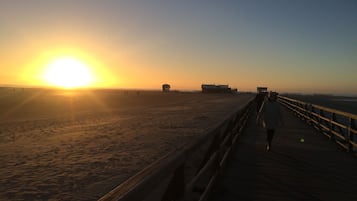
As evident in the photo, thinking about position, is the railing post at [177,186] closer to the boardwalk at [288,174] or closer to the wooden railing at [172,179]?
the wooden railing at [172,179]

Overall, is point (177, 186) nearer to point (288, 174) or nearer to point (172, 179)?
point (172, 179)

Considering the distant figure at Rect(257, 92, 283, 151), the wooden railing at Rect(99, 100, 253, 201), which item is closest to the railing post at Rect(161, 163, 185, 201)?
the wooden railing at Rect(99, 100, 253, 201)

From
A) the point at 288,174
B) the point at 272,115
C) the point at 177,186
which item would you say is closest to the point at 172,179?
the point at 177,186

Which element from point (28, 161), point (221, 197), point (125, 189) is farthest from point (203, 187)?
point (28, 161)

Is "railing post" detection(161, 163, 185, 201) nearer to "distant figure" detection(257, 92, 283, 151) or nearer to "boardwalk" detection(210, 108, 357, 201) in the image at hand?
"boardwalk" detection(210, 108, 357, 201)

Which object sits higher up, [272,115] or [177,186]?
[272,115]

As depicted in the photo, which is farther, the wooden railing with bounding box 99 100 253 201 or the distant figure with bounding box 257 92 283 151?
the distant figure with bounding box 257 92 283 151

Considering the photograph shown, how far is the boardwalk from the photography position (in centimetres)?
616

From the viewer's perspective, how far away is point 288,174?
7.72 meters

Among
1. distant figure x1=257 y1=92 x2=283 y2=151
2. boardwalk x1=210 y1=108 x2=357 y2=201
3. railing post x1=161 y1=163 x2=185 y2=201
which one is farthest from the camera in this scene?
distant figure x1=257 y1=92 x2=283 y2=151

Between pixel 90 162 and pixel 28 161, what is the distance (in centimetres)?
181

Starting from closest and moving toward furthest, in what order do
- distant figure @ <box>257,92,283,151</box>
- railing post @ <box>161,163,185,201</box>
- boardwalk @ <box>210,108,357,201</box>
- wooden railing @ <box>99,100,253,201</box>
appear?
wooden railing @ <box>99,100,253,201</box>
railing post @ <box>161,163,185,201</box>
boardwalk @ <box>210,108,357,201</box>
distant figure @ <box>257,92,283,151</box>

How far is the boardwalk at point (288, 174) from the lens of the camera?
6.16 metres

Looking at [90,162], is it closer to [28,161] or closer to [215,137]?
[28,161]
